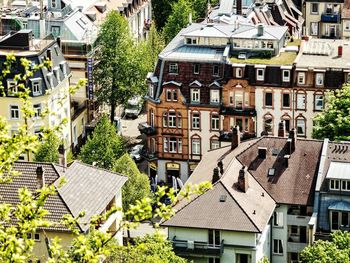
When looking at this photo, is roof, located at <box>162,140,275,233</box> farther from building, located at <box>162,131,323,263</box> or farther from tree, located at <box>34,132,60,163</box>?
tree, located at <box>34,132,60,163</box>

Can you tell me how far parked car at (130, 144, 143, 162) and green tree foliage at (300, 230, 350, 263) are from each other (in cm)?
4398

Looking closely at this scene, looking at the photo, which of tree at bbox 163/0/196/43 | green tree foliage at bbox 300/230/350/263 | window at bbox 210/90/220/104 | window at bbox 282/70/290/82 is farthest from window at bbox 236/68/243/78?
green tree foliage at bbox 300/230/350/263

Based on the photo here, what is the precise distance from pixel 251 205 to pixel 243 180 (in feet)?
7.16

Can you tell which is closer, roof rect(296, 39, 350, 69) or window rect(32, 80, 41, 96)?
window rect(32, 80, 41, 96)

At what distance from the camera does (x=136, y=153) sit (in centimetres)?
11638

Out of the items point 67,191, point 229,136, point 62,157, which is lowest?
point 229,136

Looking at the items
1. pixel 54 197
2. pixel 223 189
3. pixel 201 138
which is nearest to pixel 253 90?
pixel 201 138

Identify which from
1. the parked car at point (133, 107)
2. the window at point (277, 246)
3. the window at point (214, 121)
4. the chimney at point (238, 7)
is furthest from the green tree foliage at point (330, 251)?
the chimney at point (238, 7)

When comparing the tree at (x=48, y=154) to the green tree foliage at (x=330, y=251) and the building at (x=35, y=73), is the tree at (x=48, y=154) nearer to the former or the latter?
the building at (x=35, y=73)

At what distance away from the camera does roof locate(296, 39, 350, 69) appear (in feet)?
349

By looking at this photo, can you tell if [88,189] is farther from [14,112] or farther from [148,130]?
[148,130]

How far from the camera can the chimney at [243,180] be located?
79.5 metres

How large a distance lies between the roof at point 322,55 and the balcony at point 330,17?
94.2 ft

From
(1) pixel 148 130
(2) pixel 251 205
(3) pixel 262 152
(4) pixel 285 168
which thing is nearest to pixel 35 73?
(1) pixel 148 130
